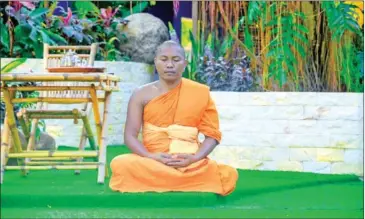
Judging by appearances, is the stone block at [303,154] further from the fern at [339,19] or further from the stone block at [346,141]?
the fern at [339,19]

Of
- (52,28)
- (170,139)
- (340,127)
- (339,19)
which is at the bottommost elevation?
(340,127)

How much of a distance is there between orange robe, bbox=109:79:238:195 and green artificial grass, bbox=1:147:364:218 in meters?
0.08

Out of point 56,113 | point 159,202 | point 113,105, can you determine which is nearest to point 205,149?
point 159,202

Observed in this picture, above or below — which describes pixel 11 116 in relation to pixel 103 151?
above

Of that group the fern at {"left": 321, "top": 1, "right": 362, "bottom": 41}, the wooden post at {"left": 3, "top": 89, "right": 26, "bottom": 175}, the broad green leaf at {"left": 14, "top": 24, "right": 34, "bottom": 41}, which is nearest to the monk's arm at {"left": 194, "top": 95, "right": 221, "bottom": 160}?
the wooden post at {"left": 3, "top": 89, "right": 26, "bottom": 175}

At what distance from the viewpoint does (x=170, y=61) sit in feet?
14.4

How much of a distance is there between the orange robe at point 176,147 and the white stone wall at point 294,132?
1.70 meters

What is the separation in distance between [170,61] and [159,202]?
2.51ft

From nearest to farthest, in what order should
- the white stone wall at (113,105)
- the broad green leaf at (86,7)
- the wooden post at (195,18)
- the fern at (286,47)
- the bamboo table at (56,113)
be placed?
the bamboo table at (56,113) < the fern at (286,47) < the wooden post at (195,18) < the white stone wall at (113,105) < the broad green leaf at (86,7)

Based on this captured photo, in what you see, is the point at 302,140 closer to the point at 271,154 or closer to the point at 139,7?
the point at 271,154

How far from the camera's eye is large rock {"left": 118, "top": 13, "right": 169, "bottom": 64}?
8.70 metres

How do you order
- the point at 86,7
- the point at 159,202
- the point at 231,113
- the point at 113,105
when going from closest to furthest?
the point at 159,202 < the point at 231,113 < the point at 113,105 < the point at 86,7

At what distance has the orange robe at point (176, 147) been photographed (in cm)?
433

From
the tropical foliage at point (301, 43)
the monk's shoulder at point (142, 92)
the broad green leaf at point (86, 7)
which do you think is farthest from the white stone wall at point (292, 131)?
the broad green leaf at point (86, 7)
